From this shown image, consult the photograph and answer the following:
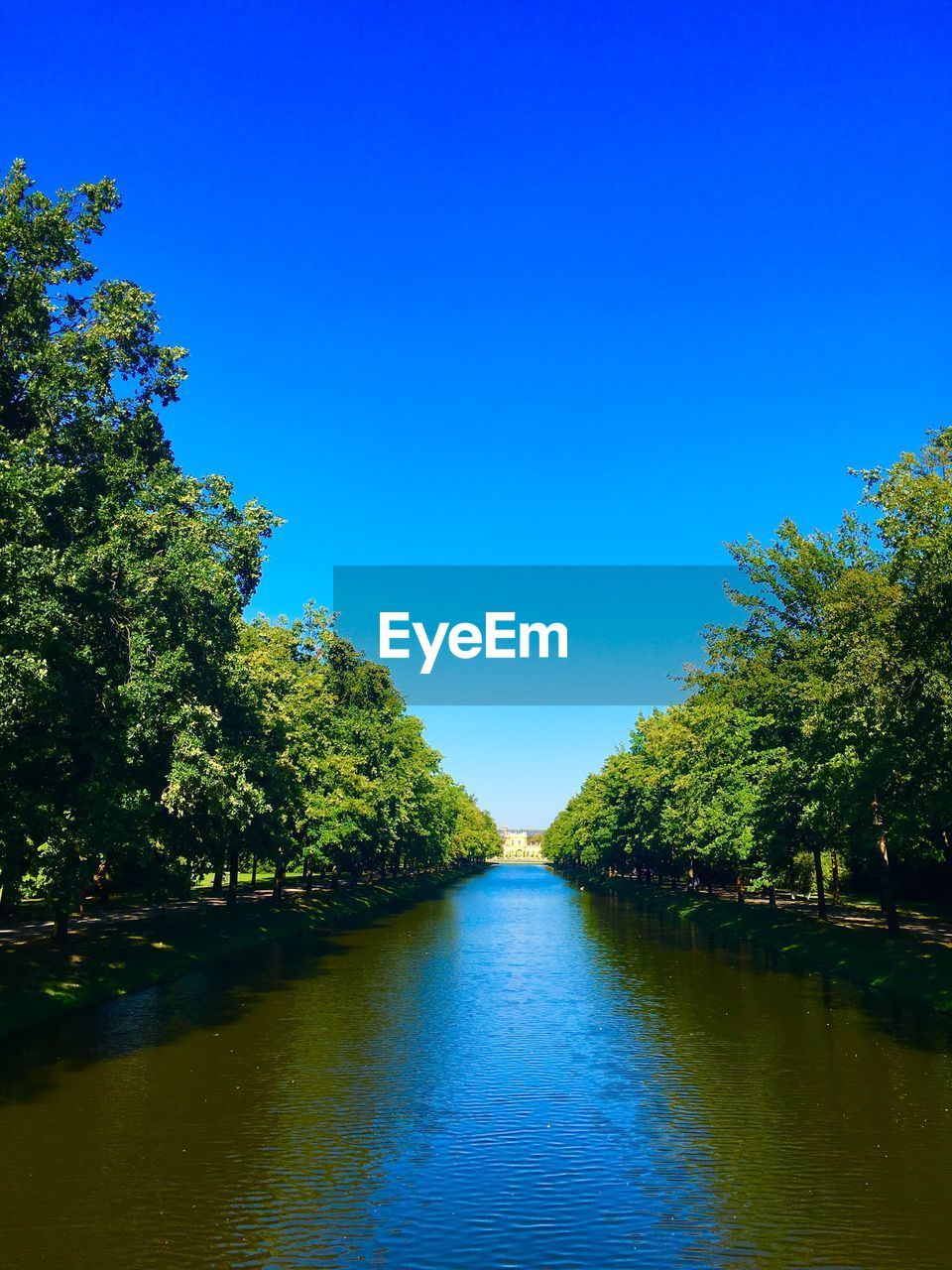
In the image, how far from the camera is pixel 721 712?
229 feet

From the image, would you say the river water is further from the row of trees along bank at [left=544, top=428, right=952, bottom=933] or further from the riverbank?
the row of trees along bank at [left=544, top=428, right=952, bottom=933]

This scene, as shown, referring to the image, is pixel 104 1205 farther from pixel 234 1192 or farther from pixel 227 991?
pixel 227 991

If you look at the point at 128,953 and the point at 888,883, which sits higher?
the point at 888,883

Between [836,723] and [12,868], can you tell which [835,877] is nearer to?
[836,723]

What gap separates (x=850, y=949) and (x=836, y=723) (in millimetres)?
11750

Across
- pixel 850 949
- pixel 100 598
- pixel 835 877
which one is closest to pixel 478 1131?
pixel 100 598

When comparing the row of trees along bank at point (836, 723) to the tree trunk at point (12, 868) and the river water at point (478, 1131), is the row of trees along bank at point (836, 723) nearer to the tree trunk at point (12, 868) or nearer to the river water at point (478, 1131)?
the river water at point (478, 1131)

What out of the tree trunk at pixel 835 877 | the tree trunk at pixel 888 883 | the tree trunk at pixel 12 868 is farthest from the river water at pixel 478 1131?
the tree trunk at pixel 835 877

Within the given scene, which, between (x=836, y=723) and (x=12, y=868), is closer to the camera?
(x=12, y=868)

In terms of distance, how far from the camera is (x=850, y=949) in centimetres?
4597

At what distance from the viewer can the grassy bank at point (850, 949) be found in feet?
122

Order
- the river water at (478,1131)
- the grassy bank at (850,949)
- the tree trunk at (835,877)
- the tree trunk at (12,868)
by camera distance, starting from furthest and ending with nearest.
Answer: the tree trunk at (835,877)
the grassy bank at (850,949)
the tree trunk at (12,868)
the river water at (478,1131)

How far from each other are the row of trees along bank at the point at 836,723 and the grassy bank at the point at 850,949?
7.99ft

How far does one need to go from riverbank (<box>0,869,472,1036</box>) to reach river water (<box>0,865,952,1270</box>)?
144cm
